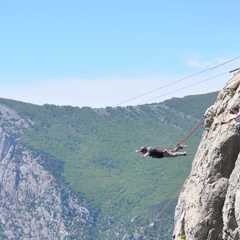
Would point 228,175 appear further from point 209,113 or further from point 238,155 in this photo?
point 209,113

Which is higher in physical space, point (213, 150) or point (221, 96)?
point (221, 96)

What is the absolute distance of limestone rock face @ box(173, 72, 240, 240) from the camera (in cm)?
2427

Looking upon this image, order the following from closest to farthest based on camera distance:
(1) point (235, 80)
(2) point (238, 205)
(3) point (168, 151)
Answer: (2) point (238, 205) → (1) point (235, 80) → (3) point (168, 151)

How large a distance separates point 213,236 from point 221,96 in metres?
5.16

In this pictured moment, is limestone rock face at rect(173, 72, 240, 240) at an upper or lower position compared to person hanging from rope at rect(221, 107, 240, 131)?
lower

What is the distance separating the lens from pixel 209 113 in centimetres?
2805

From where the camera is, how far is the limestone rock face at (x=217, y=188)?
79.6 feet

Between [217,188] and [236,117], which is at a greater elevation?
[236,117]

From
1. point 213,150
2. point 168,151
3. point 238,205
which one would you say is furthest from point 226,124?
point 168,151

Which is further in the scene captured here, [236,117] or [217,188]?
[217,188]

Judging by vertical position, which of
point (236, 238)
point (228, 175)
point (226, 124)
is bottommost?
point (236, 238)

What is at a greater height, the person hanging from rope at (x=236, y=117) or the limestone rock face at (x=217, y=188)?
the person hanging from rope at (x=236, y=117)

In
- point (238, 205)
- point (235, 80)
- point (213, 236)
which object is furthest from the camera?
point (235, 80)

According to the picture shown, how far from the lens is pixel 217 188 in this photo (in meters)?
25.3
